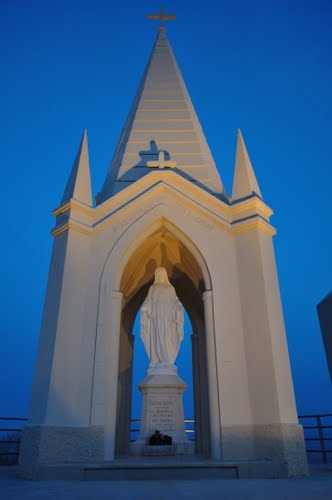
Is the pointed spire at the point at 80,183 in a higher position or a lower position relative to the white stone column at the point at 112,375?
higher

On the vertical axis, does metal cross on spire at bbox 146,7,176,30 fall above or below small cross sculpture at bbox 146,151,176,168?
above

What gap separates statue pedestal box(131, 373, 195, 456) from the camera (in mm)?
8570

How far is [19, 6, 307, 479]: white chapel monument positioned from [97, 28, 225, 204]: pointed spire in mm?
56

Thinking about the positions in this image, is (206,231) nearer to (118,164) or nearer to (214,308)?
(214,308)

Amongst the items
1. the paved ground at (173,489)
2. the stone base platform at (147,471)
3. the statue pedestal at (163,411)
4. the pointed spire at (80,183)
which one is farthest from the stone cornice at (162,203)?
the paved ground at (173,489)

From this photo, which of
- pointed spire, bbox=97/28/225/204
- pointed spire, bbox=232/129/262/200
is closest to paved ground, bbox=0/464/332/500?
pointed spire, bbox=232/129/262/200

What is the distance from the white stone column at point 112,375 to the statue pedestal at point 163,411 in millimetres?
1174

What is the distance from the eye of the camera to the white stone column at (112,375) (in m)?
7.53

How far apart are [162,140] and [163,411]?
778 centimetres

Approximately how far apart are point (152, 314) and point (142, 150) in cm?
501

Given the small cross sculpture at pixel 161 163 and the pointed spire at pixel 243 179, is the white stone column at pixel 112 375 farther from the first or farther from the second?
the pointed spire at pixel 243 179

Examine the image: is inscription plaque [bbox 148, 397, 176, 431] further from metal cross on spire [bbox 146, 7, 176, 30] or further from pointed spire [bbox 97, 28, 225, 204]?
metal cross on spire [bbox 146, 7, 176, 30]

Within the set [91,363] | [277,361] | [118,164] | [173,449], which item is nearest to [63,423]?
[91,363]

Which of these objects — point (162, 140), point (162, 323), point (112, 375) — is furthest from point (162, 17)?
point (112, 375)
